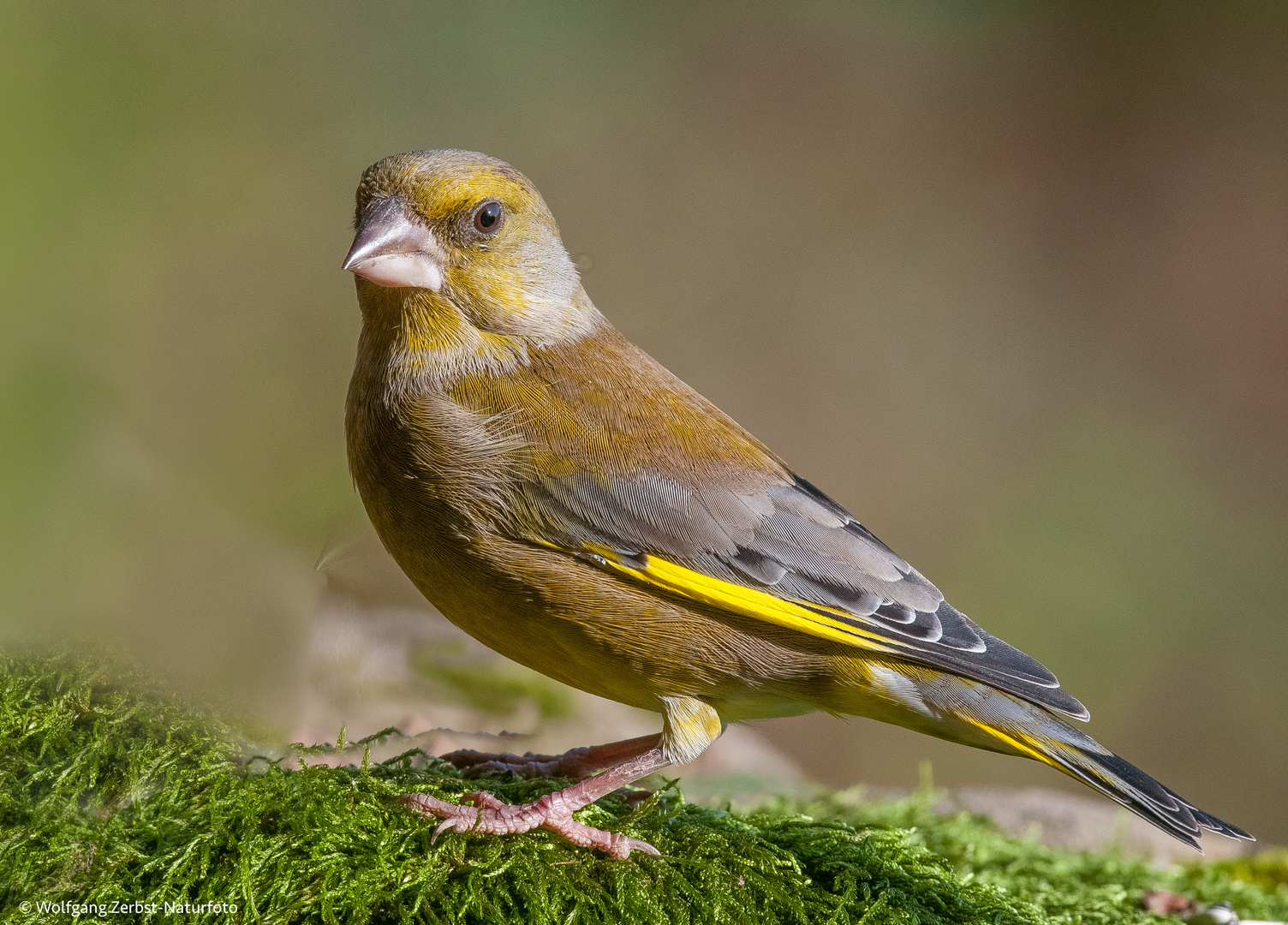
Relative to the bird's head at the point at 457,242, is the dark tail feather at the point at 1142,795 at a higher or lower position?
lower

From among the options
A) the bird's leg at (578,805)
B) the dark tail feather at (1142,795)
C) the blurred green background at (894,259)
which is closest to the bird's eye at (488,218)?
the bird's leg at (578,805)

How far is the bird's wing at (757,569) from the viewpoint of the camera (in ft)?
9.60

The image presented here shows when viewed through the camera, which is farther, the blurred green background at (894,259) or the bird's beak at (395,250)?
the blurred green background at (894,259)

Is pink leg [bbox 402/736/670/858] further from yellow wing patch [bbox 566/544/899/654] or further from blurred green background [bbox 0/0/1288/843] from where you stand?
blurred green background [bbox 0/0/1288/843]

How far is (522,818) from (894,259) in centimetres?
785

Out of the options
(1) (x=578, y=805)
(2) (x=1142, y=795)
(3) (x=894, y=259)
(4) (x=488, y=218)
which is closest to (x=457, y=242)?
(4) (x=488, y=218)

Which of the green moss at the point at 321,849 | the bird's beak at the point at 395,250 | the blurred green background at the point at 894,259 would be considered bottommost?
the green moss at the point at 321,849

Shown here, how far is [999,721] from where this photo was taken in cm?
298

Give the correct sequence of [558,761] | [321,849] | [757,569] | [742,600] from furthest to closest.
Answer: [558,761] < [757,569] < [742,600] < [321,849]

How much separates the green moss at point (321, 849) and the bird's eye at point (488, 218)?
1642mm

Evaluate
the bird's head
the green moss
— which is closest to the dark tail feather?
the green moss

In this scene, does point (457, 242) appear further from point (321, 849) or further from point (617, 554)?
point (321, 849)

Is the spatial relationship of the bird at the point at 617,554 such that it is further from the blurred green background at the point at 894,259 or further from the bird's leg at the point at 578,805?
the blurred green background at the point at 894,259

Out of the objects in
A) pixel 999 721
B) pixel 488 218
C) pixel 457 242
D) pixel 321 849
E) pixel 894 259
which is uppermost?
pixel 894 259
